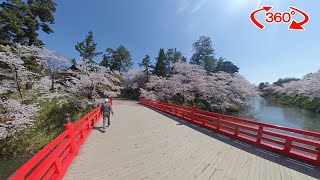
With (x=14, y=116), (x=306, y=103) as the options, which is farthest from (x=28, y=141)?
(x=306, y=103)

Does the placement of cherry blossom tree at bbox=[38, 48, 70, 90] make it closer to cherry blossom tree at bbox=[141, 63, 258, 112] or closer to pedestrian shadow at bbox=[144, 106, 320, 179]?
cherry blossom tree at bbox=[141, 63, 258, 112]

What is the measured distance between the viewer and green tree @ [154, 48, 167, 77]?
155ft

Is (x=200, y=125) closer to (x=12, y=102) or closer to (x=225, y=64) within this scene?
(x=12, y=102)

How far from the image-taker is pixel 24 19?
20.5 metres

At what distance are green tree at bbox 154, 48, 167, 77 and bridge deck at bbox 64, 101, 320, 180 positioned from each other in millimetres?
40410

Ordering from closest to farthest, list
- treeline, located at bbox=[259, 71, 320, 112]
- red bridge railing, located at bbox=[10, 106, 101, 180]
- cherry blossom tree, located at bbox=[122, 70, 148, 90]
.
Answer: red bridge railing, located at bbox=[10, 106, 101, 180] → treeline, located at bbox=[259, 71, 320, 112] → cherry blossom tree, located at bbox=[122, 70, 148, 90]

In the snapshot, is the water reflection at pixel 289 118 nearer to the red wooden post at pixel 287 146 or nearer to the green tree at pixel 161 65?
the red wooden post at pixel 287 146

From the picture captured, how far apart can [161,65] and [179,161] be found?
43069 millimetres

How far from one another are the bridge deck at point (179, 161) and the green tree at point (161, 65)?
133 feet

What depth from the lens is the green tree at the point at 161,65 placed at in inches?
1854

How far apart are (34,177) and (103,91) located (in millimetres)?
18551

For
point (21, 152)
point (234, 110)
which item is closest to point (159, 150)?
point (21, 152)

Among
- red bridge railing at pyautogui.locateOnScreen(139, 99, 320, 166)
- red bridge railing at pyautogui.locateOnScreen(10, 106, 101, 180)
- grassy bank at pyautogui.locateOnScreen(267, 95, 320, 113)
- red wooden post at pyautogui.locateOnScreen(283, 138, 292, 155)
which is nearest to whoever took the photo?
red bridge railing at pyautogui.locateOnScreen(10, 106, 101, 180)

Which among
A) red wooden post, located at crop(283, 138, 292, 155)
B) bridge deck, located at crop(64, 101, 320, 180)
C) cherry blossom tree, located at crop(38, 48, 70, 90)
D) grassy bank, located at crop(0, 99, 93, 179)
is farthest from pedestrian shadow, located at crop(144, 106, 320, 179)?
cherry blossom tree, located at crop(38, 48, 70, 90)
